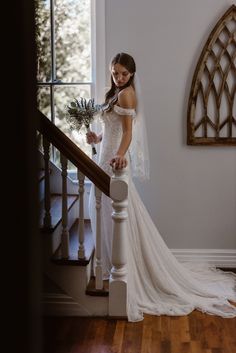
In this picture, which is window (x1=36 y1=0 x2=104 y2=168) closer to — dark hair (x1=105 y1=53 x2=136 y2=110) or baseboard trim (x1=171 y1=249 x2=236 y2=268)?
dark hair (x1=105 y1=53 x2=136 y2=110)

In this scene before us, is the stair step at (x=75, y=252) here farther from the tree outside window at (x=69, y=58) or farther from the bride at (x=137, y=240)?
the tree outside window at (x=69, y=58)

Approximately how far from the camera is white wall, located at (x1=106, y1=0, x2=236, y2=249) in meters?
3.70

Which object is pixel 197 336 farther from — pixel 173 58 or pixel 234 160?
pixel 173 58

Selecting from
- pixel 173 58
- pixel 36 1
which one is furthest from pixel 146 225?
pixel 36 1

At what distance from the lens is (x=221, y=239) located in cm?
392

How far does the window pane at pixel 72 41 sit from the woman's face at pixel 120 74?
76 centimetres

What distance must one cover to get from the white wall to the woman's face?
2.10 ft

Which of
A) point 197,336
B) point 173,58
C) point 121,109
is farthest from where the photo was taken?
point 173,58

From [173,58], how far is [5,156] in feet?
11.6

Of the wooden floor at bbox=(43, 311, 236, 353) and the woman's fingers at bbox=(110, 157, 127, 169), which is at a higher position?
the woman's fingers at bbox=(110, 157, 127, 169)

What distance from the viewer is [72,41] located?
388 centimetres

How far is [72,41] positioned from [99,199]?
148 cm

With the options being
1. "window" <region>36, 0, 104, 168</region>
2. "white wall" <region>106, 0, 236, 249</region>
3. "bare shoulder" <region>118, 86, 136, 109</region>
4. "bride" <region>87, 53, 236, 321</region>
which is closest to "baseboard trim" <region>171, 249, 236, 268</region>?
"white wall" <region>106, 0, 236, 249</region>

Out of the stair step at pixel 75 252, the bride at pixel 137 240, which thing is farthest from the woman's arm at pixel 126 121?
the stair step at pixel 75 252
